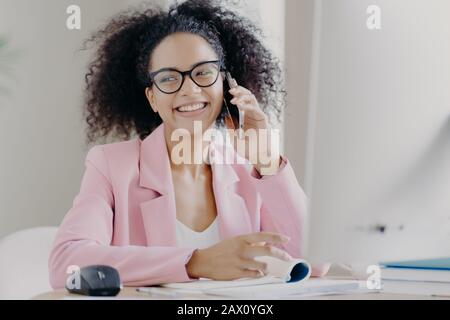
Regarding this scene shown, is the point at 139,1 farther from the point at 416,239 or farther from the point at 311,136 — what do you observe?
the point at 416,239

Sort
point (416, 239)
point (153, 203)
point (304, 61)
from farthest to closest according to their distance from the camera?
point (153, 203)
point (304, 61)
point (416, 239)

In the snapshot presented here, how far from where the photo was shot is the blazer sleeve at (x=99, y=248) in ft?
3.46

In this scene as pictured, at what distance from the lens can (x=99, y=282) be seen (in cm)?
90

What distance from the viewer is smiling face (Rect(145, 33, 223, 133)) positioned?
1.25m

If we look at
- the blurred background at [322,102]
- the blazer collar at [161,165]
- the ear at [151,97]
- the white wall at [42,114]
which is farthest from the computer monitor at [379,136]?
the white wall at [42,114]

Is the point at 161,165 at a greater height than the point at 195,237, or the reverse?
the point at 161,165

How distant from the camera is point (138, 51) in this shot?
4.37ft

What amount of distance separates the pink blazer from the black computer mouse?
0.76 feet

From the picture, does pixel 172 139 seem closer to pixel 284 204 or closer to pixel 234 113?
pixel 234 113

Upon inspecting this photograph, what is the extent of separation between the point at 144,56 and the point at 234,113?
20cm

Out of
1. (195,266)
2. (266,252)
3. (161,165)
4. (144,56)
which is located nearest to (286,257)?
(266,252)

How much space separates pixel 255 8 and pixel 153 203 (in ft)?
1.26
